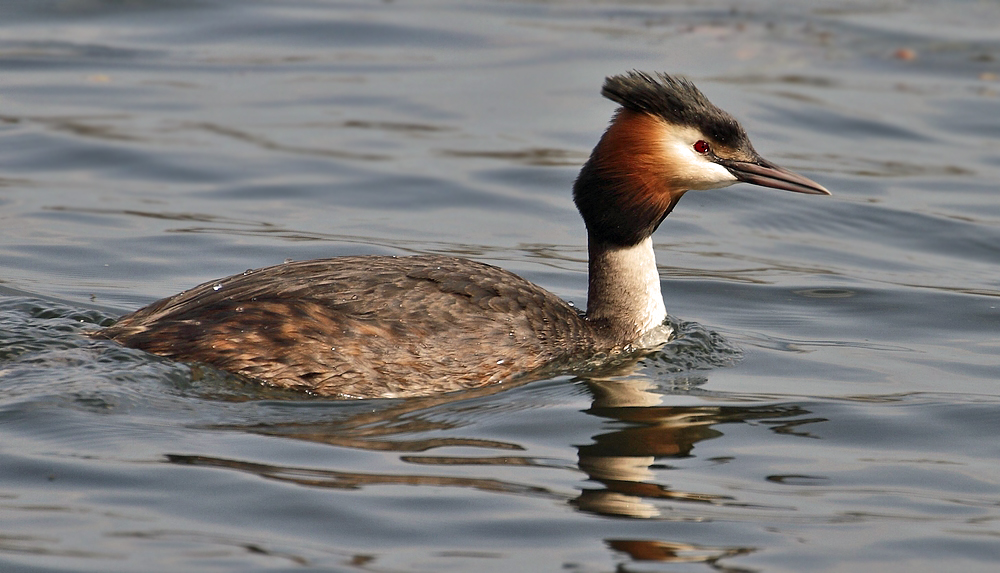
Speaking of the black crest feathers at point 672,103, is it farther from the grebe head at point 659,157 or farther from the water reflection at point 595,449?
the water reflection at point 595,449

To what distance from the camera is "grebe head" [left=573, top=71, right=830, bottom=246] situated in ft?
24.2

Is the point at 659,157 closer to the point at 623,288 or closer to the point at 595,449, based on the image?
the point at 623,288

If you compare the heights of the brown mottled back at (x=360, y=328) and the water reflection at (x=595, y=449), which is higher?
the brown mottled back at (x=360, y=328)

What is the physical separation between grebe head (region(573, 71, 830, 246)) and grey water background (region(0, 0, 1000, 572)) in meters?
0.93

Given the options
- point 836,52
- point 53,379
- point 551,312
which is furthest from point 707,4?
point 53,379

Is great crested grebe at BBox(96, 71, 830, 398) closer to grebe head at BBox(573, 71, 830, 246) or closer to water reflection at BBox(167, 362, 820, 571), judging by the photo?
grebe head at BBox(573, 71, 830, 246)

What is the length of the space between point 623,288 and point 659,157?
81 cm

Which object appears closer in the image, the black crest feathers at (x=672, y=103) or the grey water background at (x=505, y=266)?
the grey water background at (x=505, y=266)

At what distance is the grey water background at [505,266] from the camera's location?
538 centimetres

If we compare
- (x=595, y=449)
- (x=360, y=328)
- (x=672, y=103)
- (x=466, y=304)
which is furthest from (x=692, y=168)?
(x=360, y=328)

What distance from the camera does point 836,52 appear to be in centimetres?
1602

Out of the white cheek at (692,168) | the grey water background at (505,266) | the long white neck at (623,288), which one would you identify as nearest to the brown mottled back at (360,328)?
the grey water background at (505,266)

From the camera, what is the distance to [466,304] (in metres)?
7.12

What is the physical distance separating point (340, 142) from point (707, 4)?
6.56 metres
